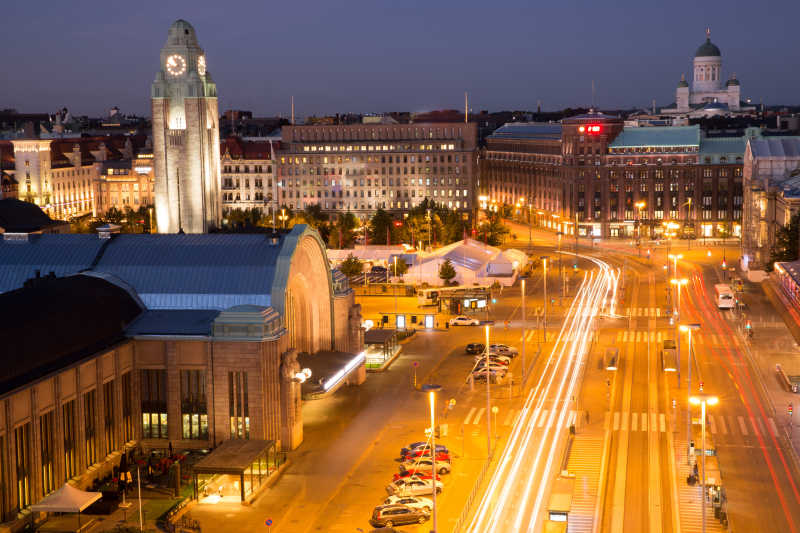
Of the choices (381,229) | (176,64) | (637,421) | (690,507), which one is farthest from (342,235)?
(690,507)

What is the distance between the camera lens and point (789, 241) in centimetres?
13388

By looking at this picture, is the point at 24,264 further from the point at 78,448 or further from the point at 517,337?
the point at 517,337

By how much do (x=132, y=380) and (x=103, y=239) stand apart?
16094 millimetres

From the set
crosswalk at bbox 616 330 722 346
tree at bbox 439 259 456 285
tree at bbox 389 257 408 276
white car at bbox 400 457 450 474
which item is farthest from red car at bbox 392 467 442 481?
tree at bbox 389 257 408 276

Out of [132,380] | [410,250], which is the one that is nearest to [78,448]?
[132,380]

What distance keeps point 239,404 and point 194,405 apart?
3.24m

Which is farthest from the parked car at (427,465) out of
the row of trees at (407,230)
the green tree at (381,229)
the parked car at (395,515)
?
the green tree at (381,229)

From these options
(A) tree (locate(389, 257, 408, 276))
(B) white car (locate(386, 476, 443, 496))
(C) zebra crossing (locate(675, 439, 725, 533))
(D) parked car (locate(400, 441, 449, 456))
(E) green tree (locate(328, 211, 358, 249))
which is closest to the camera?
(C) zebra crossing (locate(675, 439, 725, 533))

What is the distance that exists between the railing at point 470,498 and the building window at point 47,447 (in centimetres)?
2288

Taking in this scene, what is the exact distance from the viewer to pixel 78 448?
63.1 m

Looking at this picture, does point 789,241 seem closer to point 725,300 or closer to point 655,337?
point 725,300

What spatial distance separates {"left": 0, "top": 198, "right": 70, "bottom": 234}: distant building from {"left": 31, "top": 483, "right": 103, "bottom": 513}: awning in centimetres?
6779

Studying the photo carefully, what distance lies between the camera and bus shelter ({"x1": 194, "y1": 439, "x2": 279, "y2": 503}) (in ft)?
198

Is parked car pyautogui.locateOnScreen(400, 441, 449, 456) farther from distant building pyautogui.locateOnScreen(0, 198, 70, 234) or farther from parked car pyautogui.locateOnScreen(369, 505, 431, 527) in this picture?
distant building pyautogui.locateOnScreen(0, 198, 70, 234)
